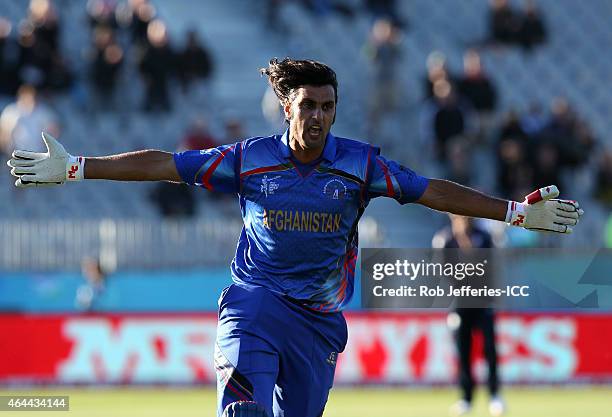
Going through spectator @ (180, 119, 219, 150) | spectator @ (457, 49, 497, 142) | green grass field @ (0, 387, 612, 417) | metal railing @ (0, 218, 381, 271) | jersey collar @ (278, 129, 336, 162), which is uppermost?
spectator @ (457, 49, 497, 142)

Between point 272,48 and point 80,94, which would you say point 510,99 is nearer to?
point 272,48

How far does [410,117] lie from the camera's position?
2259 cm

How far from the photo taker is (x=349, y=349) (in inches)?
707

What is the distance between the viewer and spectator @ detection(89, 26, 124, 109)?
21.1m

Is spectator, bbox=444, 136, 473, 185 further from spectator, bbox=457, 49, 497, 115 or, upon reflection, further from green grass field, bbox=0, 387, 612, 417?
green grass field, bbox=0, 387, 612, 417

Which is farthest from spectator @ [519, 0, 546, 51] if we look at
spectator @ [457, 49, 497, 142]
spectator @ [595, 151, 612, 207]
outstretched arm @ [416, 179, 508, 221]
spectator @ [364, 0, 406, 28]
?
outstretched arm @ [416, 179, 508, 221]

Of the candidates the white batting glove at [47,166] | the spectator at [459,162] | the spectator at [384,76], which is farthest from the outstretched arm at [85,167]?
the spectator at [384,76]

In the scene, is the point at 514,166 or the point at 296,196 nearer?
the point at 296,196

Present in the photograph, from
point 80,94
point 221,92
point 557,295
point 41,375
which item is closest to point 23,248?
point 41,375

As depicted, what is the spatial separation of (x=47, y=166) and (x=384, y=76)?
49.5ft

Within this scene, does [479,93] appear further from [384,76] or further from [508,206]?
[508,206]

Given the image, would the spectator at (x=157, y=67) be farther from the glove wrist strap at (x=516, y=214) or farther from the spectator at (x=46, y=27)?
the glove wrist strap at (x=516, y=214)

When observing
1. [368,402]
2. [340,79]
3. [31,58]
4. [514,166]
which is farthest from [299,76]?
[340,79]

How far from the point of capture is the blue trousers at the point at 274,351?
729cm
